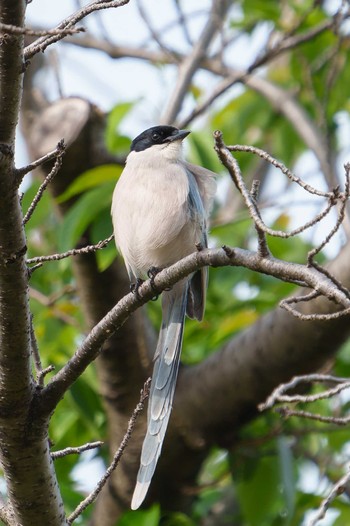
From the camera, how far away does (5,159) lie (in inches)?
96.8

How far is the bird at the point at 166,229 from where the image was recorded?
13.6 feet

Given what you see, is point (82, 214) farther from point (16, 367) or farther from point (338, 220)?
point (338, 220)

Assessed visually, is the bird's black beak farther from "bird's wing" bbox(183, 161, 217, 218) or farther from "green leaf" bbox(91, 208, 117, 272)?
"green leaf" bbox(91, 208, 117, 272)

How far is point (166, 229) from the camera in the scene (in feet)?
13.7

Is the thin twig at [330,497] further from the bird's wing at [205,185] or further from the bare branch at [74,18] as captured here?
the bird's wing at [205,185]

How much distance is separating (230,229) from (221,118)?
2.22 meters

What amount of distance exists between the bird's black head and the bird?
0.32 m

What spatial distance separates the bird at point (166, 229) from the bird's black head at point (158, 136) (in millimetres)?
320

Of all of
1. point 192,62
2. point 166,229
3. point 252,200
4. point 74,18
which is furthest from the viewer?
point 192,62

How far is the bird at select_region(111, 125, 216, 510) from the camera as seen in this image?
4.16 meters

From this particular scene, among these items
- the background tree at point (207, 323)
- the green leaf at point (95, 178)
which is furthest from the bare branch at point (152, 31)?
the green leaf at point (95, 178)

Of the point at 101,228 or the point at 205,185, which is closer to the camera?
the point at 205,185

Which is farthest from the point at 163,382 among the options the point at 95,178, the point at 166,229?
the point at 95,178

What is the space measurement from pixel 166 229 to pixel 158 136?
98 centimetres
